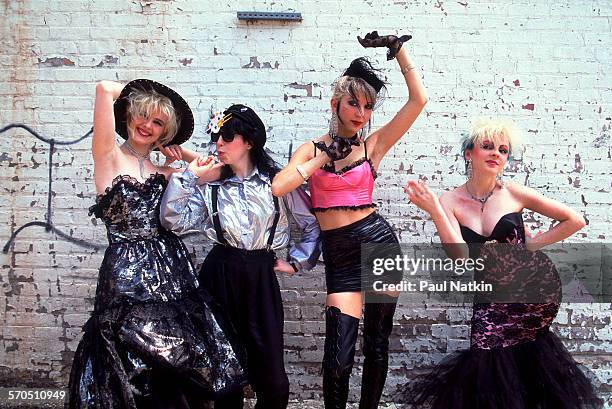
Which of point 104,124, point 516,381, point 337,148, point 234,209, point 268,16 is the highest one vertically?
point 268,16

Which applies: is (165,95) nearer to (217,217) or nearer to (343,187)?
(217,217)

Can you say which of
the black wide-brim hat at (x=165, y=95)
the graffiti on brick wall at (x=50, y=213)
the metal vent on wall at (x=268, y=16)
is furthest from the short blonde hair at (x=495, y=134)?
the graffiti on brick wall at (x=50, y=213)

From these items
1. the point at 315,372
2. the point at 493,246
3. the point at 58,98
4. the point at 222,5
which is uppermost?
the point at 222,5

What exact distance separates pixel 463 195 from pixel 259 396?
1.56 metres

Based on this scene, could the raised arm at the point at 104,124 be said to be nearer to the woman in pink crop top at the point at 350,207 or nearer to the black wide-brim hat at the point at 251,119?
the black wide-brim hat at the point at 251,119

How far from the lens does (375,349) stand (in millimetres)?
3406

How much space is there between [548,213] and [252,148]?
167 centimetres

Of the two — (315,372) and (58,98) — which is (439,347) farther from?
(58,98)

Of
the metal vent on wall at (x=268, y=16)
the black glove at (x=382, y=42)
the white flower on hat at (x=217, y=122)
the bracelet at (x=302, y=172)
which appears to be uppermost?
the metal vent on wall at (x=268, y=16)

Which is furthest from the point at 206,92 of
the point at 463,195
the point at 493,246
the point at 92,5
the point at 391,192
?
the point at 493,246

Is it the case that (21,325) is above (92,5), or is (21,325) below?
below

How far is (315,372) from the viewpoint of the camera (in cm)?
429

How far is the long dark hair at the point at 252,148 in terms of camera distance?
3.41 m

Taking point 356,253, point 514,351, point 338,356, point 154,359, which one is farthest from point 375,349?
point 154,359
